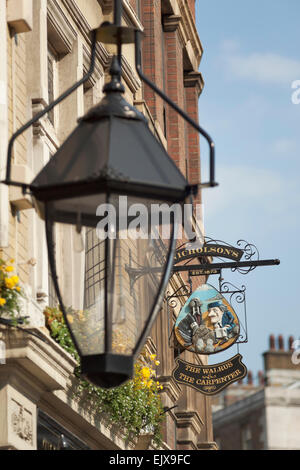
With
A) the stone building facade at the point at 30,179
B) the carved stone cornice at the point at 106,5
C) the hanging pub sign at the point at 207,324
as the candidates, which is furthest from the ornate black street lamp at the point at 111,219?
the carved stone cornice at the point at 106,5

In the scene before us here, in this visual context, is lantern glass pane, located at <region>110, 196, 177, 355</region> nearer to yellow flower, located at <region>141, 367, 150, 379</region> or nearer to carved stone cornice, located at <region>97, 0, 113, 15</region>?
yellow flower, located at <region>141, 367, 150, 379</region>

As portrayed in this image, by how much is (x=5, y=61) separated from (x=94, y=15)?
18.0ft

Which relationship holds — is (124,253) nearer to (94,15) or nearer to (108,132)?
(108,132)

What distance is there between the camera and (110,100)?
18.4 ft

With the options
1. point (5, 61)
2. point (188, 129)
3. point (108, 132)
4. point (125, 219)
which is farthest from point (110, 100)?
point (188, 129)

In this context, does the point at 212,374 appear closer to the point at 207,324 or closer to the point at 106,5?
the point at 207,324

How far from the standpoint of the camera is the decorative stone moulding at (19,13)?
37.1 feet

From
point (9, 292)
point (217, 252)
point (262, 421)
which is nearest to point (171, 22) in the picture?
point (217, 252)

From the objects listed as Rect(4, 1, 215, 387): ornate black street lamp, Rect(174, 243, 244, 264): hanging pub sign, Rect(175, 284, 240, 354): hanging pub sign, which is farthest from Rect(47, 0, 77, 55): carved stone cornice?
Rect(4, 1, 215, 387): ornate black street lamp

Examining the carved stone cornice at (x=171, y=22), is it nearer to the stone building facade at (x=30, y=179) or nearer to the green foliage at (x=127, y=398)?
the stone building facade at (x=30, y=179)

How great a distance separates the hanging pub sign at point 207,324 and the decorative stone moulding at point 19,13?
5788 millimetres

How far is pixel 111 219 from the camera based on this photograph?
526 cm

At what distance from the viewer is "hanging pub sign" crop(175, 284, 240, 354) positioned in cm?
1547

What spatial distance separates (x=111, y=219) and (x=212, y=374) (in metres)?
10.5
